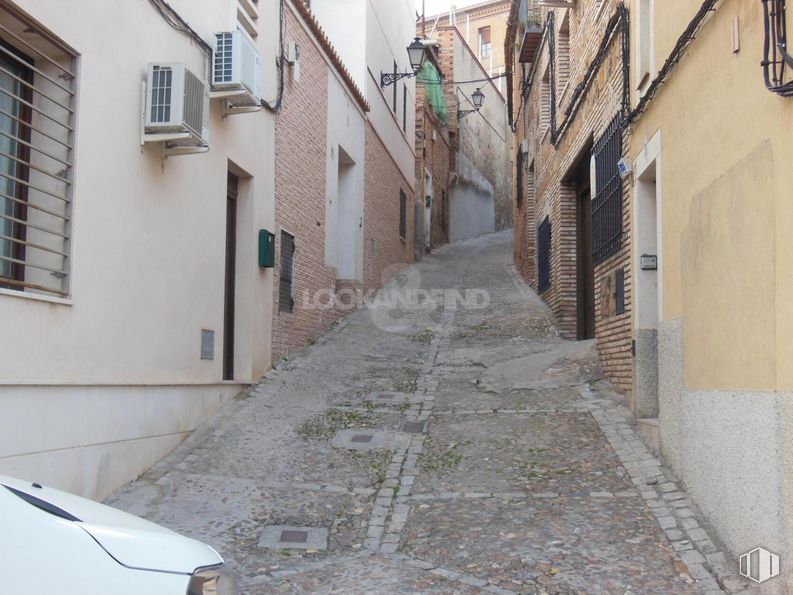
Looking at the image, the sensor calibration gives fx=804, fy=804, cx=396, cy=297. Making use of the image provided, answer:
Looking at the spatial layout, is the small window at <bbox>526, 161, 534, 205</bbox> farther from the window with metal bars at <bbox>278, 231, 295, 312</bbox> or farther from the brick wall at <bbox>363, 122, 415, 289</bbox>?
the window with metal bars at <bbox>278, 231, 295, 312</bbox>

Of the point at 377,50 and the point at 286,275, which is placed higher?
the point at 377,50

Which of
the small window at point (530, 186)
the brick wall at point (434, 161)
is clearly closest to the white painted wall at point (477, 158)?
the brick wall at point (434, 161)

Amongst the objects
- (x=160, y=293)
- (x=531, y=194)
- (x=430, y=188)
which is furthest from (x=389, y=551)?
→ (x=430, y=188)

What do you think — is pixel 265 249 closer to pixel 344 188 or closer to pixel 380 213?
pixel 344 188

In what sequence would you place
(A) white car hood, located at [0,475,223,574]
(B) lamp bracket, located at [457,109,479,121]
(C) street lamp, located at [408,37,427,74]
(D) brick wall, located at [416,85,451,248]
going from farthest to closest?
(B) lamp bracket, located at [457,109,479,121] < (D) brick wall, located at [416,85,451,248] < (C) street lamp, located at [408,37,427,74] < (A) white car hood, located at [0,475,223,574]

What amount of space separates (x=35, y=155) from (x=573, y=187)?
28.6 feet

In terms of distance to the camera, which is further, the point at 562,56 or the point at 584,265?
the point at 562,56

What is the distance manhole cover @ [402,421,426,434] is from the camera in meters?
7.90

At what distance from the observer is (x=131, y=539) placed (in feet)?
7.85

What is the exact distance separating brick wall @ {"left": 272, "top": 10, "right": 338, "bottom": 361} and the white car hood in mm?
7265

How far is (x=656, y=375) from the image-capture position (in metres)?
7.17

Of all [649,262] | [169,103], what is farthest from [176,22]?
[649,262]

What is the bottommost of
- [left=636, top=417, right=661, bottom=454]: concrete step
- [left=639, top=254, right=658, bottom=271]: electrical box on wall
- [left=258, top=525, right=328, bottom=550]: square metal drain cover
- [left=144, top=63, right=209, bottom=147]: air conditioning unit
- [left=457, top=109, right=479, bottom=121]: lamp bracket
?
[left=258, top=525, right=328, bottom=550]: square metal drain cover
